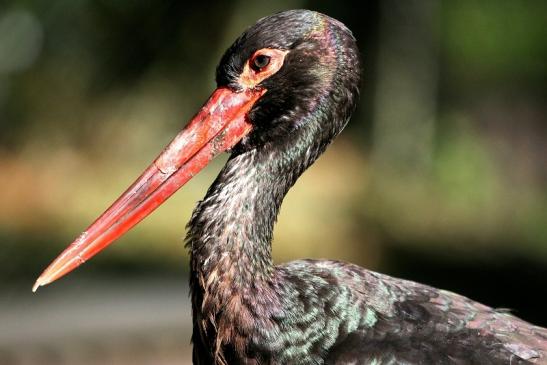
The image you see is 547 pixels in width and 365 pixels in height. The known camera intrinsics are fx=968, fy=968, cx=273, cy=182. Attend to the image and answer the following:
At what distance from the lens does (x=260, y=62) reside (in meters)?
3.58

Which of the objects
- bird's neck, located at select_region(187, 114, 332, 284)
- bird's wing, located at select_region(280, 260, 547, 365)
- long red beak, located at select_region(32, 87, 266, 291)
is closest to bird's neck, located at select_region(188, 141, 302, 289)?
bird's neck, located at select_region(187, 114, 332, 284)

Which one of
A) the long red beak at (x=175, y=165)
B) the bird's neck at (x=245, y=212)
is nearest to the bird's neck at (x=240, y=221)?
the bird's neck at (x=245, y=212)

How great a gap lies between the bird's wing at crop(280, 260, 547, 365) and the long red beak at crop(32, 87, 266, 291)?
599 millimetres

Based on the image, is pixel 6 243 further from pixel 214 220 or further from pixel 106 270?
pixel 214 220

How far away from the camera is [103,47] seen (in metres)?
12.9

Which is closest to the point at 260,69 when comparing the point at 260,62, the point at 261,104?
the point at 260,62

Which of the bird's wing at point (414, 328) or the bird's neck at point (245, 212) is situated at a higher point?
the bird's neck at point (245, 212)

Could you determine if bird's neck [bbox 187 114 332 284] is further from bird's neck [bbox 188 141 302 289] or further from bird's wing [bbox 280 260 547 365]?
bird's wing [bbox 280 260 547 365]

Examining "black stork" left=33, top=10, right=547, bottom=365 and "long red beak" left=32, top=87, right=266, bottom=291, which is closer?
"black stork" left=33, top=10, right=547, bottom=365

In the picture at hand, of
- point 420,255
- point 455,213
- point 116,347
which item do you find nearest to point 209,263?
point 116,347

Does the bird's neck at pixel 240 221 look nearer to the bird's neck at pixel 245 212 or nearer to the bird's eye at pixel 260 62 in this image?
the bird's neck at pixel 245 212

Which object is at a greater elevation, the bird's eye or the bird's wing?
the bird's eye

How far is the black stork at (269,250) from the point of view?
11.2 feet

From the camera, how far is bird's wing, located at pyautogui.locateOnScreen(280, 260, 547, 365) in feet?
11.0
